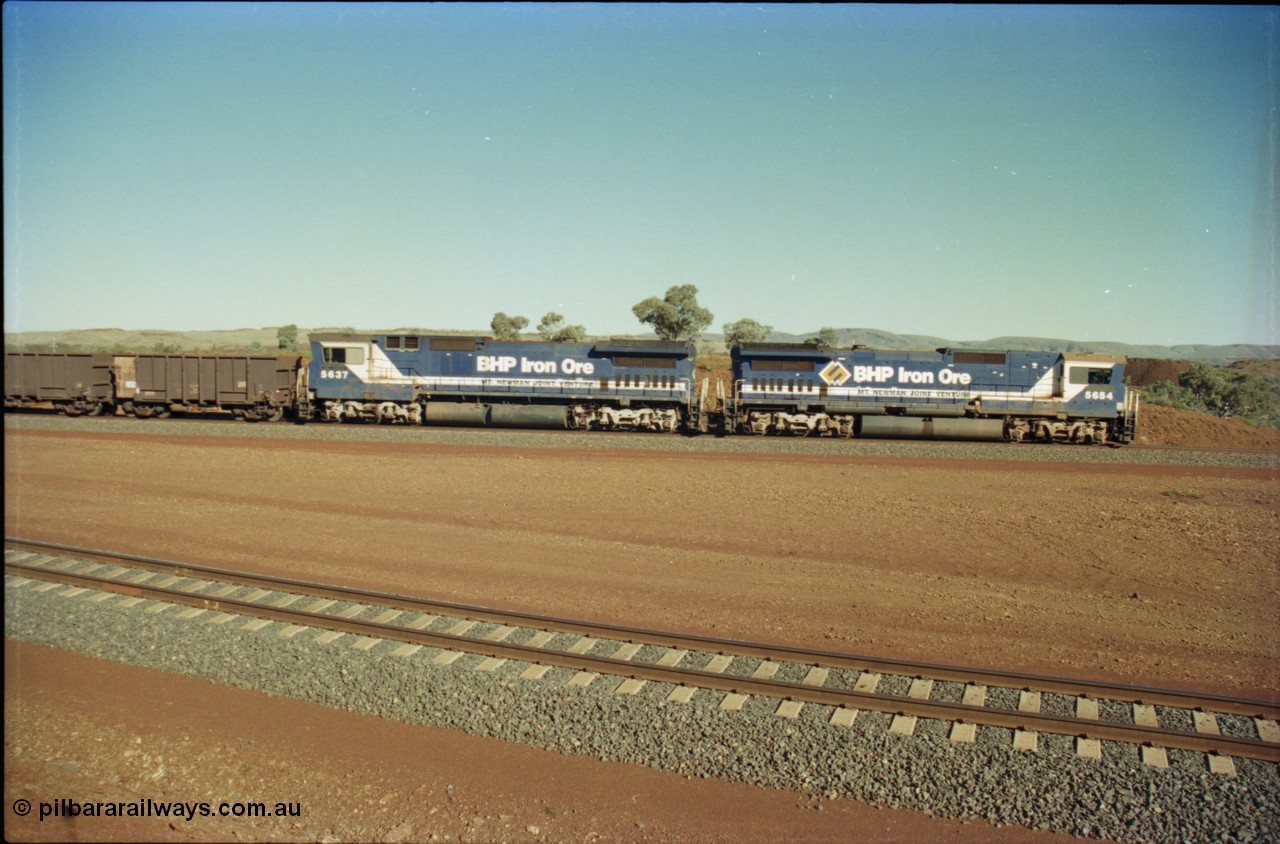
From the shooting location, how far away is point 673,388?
1201 inches

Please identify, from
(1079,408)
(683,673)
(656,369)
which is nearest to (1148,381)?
(1079,408)

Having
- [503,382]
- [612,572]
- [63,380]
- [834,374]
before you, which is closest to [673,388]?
[834,374]

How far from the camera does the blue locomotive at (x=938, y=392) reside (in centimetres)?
2948

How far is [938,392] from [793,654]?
22470mm

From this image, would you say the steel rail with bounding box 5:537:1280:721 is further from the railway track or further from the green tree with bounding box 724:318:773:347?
the green tree with bounding box 724:318:773:347

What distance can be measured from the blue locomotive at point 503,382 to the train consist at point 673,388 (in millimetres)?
41

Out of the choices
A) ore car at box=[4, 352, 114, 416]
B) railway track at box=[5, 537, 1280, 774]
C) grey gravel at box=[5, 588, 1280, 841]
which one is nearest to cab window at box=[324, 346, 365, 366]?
ore car at box=[4, 352, 114, 416]

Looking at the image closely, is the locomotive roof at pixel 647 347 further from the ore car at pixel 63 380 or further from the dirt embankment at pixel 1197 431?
the ore car at pixel 63 380

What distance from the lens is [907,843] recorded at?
6.27m

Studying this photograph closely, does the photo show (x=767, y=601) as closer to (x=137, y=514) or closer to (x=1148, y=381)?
(x=137, y=514)

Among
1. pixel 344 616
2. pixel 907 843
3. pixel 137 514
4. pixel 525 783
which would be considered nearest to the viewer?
pixel 907 843

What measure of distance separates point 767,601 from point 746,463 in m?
11.6

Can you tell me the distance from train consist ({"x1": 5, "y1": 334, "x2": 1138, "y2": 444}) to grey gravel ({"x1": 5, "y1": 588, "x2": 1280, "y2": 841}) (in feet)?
70.2

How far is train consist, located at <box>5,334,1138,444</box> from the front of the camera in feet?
97.0
